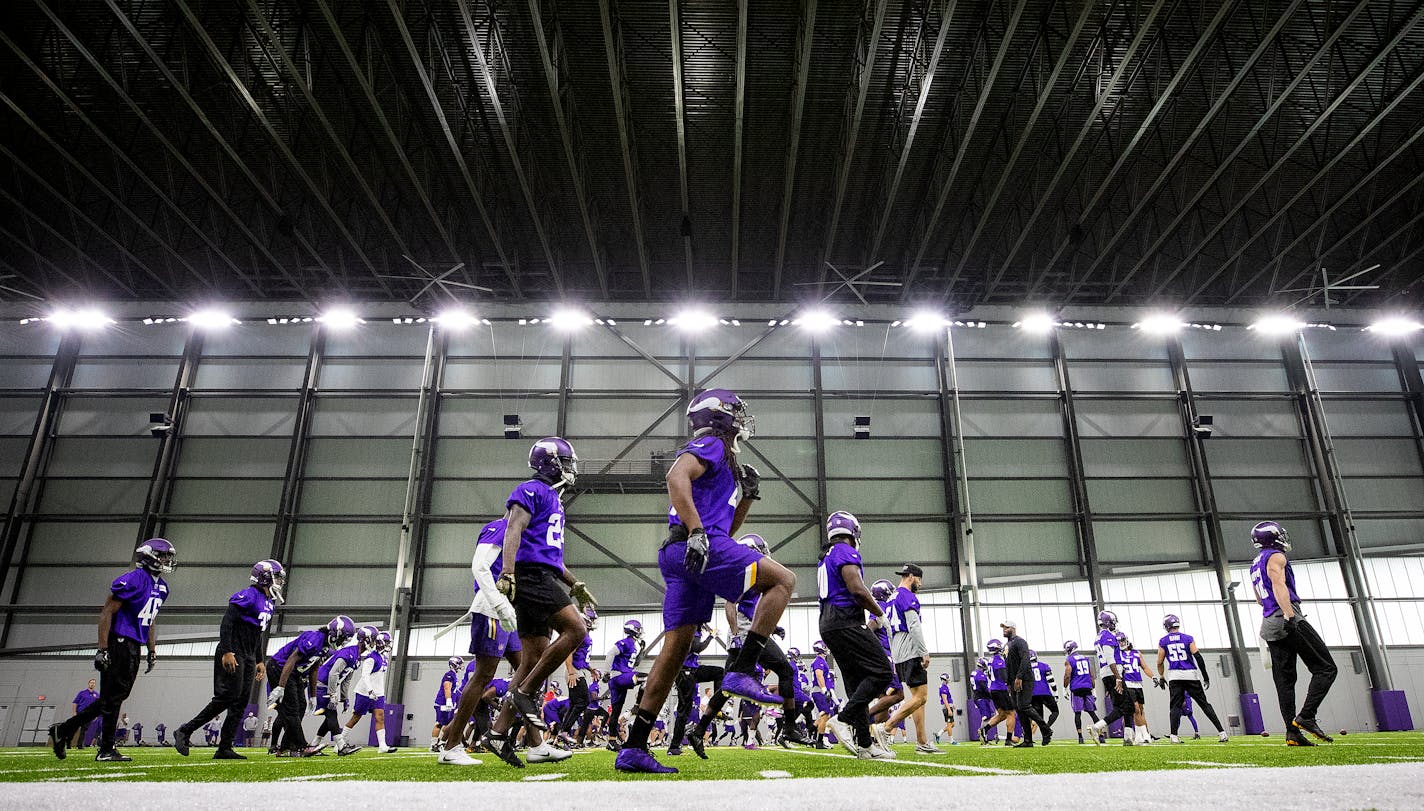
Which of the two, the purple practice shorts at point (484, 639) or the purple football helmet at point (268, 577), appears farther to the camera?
the purple football helmet at point (268, 577)

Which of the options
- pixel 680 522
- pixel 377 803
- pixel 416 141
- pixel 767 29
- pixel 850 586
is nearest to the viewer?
pixel 377 803

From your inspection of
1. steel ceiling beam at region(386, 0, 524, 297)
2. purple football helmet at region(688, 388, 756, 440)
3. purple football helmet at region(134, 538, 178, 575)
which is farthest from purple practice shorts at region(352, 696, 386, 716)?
steel ceiling beam at region(386, 0, 524, 297)

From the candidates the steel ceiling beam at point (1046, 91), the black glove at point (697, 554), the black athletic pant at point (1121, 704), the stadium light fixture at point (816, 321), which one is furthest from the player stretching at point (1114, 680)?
the stadium light fixture at point (816, 321)

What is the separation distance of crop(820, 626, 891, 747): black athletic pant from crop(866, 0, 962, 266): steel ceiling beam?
1293cm

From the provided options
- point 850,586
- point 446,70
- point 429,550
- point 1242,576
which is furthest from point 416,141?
point 1242,576

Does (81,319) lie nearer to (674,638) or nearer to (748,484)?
(748,484)

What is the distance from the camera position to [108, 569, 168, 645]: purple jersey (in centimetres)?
809

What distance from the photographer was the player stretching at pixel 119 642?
303 inches

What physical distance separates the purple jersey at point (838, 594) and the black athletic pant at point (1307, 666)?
13.7 ft

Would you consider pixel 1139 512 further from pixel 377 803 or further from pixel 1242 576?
pixel 377 803

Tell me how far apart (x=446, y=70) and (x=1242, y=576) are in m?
27.4

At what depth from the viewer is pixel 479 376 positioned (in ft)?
93.1

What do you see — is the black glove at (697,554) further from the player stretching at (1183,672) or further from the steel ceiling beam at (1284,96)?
the steel ceiling beam at (1284,96)

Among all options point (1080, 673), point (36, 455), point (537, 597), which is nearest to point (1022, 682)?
point (1080, 673)
